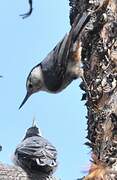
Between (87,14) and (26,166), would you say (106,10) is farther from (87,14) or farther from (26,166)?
(26,166)

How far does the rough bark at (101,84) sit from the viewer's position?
1.49 metres

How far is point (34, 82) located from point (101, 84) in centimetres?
86

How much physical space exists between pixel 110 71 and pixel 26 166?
6.67ft

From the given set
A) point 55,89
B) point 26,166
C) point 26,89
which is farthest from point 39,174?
point 55,89

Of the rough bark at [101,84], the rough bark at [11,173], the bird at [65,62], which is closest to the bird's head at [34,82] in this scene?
the bird at [65,62]

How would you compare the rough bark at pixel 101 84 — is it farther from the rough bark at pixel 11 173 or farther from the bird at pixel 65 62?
the rough bark at pixel 11 173

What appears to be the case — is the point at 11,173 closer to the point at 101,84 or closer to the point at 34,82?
the point at 34,82

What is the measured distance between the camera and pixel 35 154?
3.49m

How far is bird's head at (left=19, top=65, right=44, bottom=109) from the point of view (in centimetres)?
229

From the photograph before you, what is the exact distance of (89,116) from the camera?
5.32ft

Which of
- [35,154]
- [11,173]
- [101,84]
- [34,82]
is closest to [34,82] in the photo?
[34,82]

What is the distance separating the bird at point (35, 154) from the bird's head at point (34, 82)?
0.60 metres

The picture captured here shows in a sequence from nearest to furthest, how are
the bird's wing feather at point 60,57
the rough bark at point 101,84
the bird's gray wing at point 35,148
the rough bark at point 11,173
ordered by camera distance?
the rough bark at point 101,84 → the bird's wing feather at point 60,57 → the bird's gray wing at point 35,148 → the rough bark at point 11,173

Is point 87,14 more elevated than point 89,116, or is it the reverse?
point 87,14
